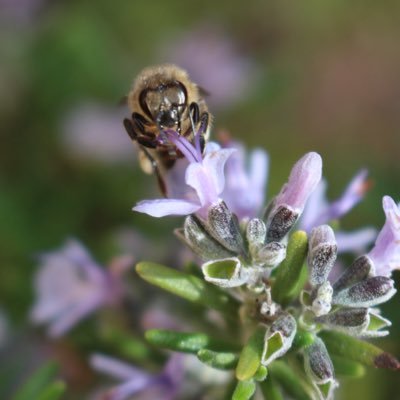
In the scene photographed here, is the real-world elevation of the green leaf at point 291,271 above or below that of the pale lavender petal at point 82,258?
above

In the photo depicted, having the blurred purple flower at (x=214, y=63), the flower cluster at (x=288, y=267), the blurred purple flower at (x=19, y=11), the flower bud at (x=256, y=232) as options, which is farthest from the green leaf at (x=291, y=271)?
the blurred purple flower at (x=19, y=11)

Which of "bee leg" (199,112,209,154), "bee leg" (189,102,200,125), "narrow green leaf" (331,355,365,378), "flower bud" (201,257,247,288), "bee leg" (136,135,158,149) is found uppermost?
"bee leg" (189,102,200,125)

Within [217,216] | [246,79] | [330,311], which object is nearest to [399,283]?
[330,311]

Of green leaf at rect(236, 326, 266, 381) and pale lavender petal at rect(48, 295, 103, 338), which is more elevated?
green leaf at rect(236, 326, 266, 381)

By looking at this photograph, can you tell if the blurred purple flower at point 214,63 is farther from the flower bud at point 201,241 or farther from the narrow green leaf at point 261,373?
the narrow green leaf at point 261,373

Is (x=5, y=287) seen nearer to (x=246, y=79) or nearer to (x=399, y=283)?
(x=399, y=283)

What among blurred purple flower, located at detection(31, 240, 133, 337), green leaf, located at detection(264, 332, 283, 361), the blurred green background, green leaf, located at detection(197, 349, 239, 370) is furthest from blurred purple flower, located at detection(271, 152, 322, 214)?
the blurred green background

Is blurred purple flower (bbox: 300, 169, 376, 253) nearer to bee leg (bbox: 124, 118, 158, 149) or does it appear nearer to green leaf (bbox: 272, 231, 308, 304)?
green leaf (bbox: 272, 231, 308, 304)
